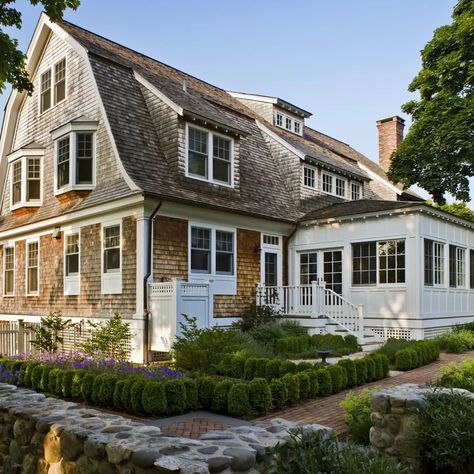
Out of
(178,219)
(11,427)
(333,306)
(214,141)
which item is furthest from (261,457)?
(214,141)

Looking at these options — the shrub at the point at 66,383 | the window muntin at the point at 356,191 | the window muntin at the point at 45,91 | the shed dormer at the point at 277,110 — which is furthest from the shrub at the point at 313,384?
the shed dormer at the point at 277,110

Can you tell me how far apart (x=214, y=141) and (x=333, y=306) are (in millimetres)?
6522

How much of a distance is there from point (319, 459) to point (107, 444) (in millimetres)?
1697

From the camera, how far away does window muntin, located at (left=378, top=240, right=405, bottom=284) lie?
52.6 feet

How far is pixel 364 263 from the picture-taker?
17.0 meters

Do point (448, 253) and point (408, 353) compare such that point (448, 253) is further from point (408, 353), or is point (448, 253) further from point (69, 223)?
point (69, 223)

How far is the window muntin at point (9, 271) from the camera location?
1958 centimetres

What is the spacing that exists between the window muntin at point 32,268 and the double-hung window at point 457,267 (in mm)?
15010

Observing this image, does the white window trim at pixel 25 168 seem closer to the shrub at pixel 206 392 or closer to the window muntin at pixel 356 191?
the shrub at pixel 206 392

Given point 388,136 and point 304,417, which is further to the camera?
point 388,136

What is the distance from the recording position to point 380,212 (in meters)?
16.2

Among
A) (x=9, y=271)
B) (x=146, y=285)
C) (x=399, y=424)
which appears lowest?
(x=399, y=424)

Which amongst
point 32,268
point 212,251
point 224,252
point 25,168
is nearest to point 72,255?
point 32,268

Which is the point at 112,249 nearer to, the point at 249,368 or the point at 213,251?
the point at 213,251
